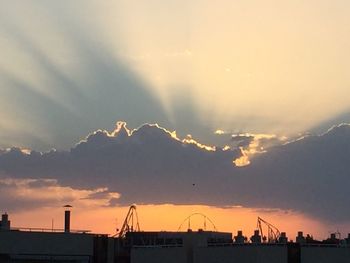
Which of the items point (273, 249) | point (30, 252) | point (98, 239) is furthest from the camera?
point (98, 239)

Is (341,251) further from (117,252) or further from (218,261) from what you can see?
(117,252)

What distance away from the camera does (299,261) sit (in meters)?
87.9

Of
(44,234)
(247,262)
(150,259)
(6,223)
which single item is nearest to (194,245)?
(150,259)

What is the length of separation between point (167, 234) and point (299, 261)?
4843 centimetres

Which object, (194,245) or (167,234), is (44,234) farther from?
(167,234)

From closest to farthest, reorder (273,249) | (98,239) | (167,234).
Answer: (273,249)
(98,239)
(167,234)

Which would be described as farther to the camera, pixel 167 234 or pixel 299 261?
pixel 167 234

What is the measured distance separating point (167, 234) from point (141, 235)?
6293mm

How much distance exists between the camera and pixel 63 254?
3848 inches

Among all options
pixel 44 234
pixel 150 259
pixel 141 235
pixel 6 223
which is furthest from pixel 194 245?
pixel 141 235

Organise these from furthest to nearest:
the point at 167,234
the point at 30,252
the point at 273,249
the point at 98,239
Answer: the point at 167,234, the point at 98,239, the point at 30,252, the point at 273,249

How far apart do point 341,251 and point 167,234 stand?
166ft

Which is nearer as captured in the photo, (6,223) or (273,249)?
(273,249)

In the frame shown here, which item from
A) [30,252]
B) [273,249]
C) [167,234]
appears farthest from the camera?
[167,234]
